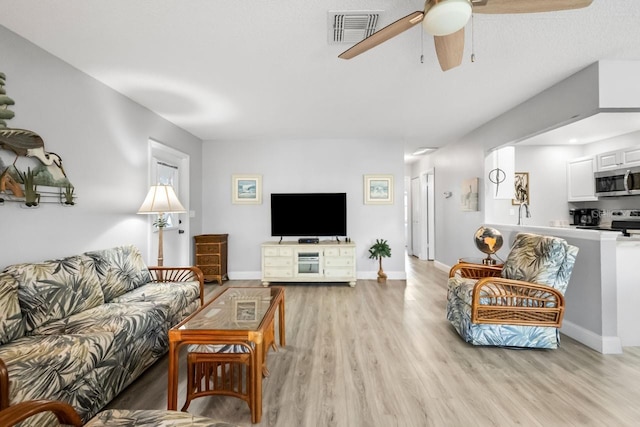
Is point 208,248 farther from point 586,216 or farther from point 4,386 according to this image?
point 586,216

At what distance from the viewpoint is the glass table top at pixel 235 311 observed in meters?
1.83

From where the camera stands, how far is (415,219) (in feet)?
25.3

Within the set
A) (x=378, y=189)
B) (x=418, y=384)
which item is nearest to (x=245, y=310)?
(x=418, y=384)

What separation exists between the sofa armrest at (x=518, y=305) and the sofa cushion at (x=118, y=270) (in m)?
3.07

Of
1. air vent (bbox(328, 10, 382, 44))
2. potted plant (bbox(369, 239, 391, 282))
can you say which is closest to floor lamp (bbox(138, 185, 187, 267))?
air vent (bbox(328, 10, 382, 44))

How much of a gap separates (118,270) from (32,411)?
1.99 metres

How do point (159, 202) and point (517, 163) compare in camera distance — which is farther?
point (517, 163)

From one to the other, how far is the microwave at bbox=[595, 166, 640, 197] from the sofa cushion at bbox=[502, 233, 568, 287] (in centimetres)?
257

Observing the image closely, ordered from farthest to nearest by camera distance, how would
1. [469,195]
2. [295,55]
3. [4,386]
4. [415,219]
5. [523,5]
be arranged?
[415,219] → [469,195] → [295,55] → [523,5] → [4,386]

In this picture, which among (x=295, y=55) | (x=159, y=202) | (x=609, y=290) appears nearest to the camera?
(x=295, y=55)

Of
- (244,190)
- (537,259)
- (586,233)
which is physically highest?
(244,190)

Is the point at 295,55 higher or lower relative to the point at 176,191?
higher

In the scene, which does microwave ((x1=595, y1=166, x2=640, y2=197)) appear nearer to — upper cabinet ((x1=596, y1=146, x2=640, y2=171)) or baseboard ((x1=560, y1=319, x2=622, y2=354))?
upper cabinet ((x1=596, y1=146, x2=640, y2=171))

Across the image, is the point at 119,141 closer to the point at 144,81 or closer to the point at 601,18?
the point at 144,81
